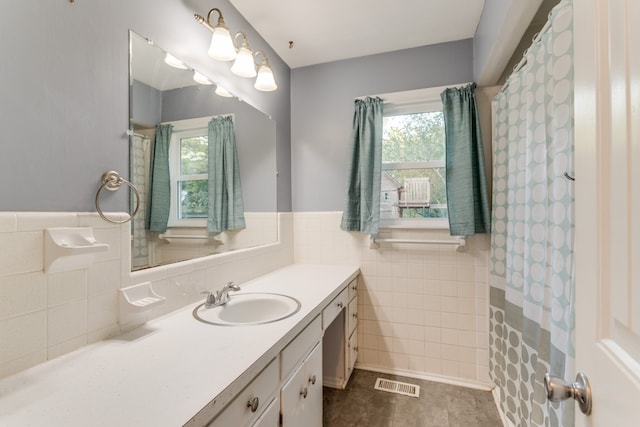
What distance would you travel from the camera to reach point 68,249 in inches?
32.0

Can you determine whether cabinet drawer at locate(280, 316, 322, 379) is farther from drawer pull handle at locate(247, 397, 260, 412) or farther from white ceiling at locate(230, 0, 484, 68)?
white ceiling at locate(230, 0, 484, 68)

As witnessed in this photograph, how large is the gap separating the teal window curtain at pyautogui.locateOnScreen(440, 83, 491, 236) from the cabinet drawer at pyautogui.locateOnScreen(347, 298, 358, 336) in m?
0.88

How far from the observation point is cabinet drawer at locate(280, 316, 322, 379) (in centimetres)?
105

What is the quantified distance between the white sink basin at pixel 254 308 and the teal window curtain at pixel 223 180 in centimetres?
43

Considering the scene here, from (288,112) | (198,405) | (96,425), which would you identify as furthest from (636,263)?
(288,112)

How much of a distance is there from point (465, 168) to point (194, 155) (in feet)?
5.68

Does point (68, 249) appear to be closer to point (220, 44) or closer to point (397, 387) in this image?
point (220, 44)

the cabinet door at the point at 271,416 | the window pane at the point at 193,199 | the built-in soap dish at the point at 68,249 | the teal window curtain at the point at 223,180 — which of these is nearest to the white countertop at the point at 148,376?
the cabinet door at the point at 271,416

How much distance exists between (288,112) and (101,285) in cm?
194

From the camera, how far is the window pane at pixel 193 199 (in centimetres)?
141

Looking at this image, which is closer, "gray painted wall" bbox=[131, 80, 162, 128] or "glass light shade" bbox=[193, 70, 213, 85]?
"gray painted wall" bbox=[131, 80, 162, 128]

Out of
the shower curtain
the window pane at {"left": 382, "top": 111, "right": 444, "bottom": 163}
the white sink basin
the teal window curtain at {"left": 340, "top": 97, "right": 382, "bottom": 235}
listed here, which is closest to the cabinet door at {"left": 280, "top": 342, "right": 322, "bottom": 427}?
the white sink basin

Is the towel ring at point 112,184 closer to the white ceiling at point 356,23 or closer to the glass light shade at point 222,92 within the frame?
the glass light shade at point 222,92

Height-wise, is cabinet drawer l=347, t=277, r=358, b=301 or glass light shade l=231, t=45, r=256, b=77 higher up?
glass light shade l=231, t=45, r=256, b=77
